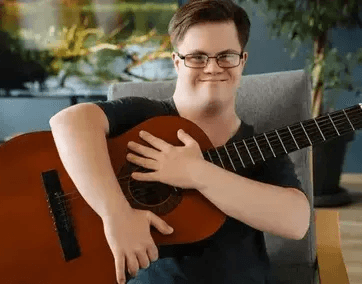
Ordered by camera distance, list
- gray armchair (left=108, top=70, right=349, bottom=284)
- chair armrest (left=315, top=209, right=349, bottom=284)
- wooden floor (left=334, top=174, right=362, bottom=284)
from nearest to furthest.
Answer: chair armrest (left=315, top=209, right=349, bottom=284), gray armchair (left=108, top=70, right=349, bottom=284), wooden floor (left=334, top=174, right=362, bottom=284)

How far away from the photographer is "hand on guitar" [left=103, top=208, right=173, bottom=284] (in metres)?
1.08

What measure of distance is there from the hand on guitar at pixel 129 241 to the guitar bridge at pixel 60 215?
0.26ft

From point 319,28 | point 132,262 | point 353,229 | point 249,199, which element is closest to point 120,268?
point 132,262

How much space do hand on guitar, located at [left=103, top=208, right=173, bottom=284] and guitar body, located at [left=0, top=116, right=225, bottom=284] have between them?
0.12 feet

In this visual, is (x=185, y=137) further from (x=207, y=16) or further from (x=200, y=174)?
(x=207, y=16)

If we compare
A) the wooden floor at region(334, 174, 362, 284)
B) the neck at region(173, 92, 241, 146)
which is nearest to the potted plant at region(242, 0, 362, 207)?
the wooden floor at region(334, 174, 362, 284)

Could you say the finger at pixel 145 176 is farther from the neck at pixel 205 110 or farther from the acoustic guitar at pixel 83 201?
the neck at pixel 205 110

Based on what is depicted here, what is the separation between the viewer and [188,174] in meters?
1.10

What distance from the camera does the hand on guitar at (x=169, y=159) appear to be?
1.10 metres

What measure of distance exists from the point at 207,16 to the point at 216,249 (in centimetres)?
45

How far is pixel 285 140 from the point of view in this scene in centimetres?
115

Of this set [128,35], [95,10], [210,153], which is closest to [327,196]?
[128,35]

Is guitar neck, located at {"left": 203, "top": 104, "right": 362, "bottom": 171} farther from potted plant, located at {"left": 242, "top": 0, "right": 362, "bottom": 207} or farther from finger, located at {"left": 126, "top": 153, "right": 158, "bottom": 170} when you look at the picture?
potted plant, located at {"left": 242, "top": 0, "right": 362, "bottom": 207}

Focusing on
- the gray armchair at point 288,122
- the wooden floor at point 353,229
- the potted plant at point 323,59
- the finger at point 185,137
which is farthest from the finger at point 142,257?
the potted plant at point 323,59
